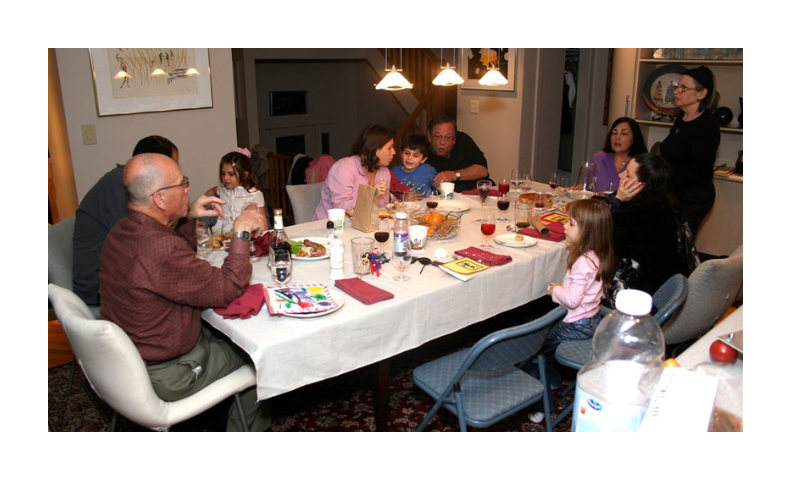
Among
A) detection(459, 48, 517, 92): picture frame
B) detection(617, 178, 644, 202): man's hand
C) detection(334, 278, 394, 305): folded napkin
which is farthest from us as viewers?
detection(459, 48, 517, 92): picture frame

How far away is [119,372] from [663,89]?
4592 millimetres

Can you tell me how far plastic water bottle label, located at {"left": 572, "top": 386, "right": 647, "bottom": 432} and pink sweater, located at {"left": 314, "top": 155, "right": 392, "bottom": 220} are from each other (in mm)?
2417

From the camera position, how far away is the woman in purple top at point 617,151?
12.9 ft

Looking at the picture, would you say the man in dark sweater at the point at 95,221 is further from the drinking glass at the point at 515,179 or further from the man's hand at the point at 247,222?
the drinking glass at the point at 515,179

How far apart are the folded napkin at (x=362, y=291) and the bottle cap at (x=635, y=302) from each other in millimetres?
1126

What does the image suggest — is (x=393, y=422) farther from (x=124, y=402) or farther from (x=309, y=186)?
(x=309, y=186)

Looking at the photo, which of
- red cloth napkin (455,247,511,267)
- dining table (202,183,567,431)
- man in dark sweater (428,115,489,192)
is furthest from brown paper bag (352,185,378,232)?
man in dark sweater (428,115,489,192)

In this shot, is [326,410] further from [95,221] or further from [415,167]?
[415,167]

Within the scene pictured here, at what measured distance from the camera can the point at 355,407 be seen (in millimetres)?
2723

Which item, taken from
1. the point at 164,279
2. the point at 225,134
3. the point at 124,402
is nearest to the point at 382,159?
the point at 225,134

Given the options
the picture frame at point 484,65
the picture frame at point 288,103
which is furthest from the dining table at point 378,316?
the picture frame at point 288,103

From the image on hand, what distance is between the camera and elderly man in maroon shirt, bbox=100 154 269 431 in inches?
74.9

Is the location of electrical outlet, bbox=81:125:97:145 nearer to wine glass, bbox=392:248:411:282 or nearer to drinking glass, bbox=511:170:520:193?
wine glass, bbox=392:248:411:282
